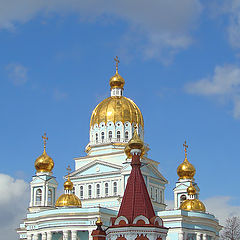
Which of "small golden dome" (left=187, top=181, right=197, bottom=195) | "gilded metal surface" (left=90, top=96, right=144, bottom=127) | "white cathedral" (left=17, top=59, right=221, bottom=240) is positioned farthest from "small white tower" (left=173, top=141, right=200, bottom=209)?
"gilded metal surface" (left=90, top=96, right=144, bottom=127)

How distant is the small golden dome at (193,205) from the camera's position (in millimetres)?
49656

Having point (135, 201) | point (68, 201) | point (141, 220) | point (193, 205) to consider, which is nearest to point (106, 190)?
point (68, 201)

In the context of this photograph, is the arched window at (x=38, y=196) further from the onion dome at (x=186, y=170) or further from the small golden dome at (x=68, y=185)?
the onion dome at (x=186, y=170)

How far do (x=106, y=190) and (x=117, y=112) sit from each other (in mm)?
7410

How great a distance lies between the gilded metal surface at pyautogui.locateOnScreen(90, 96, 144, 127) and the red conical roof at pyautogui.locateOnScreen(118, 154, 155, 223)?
24125mm

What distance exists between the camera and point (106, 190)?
2073 inches

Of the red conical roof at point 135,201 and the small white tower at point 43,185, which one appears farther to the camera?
the small white tower at point 43,185

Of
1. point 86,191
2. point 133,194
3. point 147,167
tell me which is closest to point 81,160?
point 86,191

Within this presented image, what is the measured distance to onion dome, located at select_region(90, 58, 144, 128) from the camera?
55.2m

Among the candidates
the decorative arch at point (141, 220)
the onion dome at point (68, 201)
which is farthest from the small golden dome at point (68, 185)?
the decorative arch at point (141, 220)

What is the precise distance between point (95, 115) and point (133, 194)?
2664cm

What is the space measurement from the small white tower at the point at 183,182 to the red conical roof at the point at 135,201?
2331 cm

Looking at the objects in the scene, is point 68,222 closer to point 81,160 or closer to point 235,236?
point 81,160

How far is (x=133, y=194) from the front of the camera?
99.4 feet
